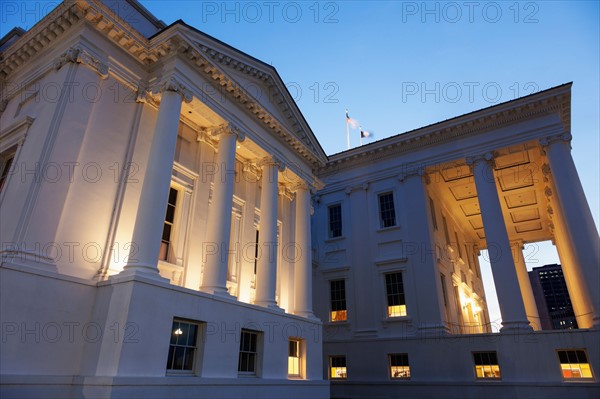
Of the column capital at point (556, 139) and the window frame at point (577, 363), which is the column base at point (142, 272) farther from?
the column capital at point (556, 139)

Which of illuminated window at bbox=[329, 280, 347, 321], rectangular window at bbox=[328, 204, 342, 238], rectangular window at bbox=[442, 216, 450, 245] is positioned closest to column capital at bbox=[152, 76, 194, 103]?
rectangular window at bbox=[328, 204, 342, 238]

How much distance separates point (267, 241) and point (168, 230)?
4.03 meters

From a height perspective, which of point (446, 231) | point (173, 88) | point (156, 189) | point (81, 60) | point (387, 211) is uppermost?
point (387, 211)

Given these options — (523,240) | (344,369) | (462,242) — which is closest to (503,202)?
(462,242)

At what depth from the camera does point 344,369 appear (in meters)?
22.7

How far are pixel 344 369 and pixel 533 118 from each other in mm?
17610

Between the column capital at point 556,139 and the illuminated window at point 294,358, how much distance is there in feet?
53.8

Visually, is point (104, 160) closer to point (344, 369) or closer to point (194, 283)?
point (194, 283)

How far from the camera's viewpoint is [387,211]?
25.0m

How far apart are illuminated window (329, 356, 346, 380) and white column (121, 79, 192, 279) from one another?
613 inches

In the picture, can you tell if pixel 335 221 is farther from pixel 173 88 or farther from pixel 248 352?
pixel 173 88

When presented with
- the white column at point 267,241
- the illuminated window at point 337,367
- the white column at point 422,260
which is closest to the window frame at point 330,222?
the white column at point 422,260

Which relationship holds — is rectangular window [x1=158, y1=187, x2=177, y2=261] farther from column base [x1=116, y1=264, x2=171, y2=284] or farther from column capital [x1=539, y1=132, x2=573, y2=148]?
column capital [x1=539, y1=132, x2=573, y2=148]

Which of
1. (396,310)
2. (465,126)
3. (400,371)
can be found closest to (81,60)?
(396,310)
